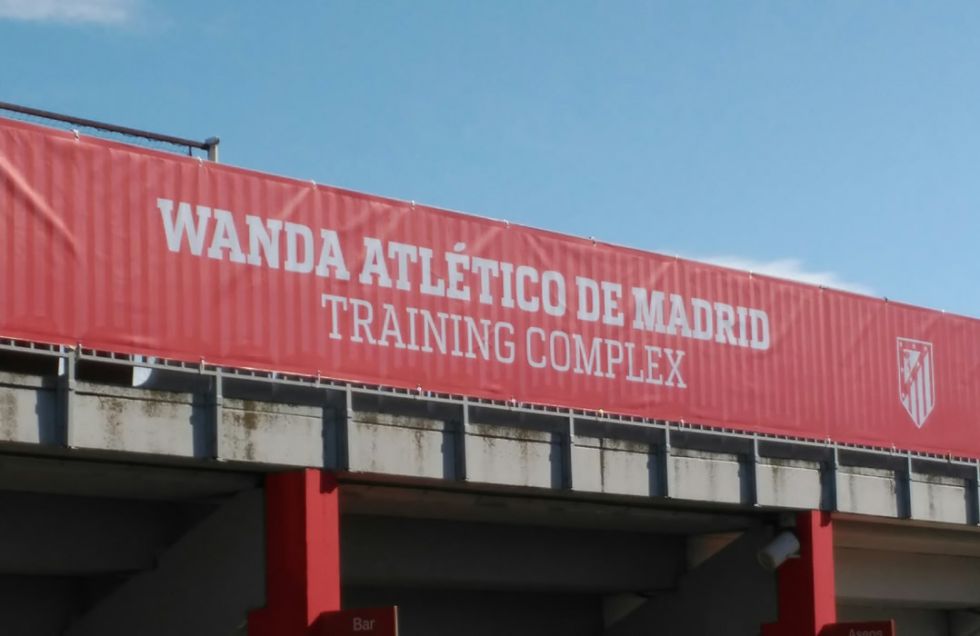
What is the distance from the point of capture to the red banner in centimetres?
1639

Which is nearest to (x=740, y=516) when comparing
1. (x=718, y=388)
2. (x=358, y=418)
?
(x=718, y=388)

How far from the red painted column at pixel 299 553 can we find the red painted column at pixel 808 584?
27.1 feet

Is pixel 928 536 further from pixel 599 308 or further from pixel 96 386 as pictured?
pixel 96 386

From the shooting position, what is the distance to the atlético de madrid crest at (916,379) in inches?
1008

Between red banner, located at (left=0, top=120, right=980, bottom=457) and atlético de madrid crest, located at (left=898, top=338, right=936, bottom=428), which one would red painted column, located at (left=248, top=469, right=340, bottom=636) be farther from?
atlético de madrid crest, located at (left=898, top=338, right=936, bottom=428)

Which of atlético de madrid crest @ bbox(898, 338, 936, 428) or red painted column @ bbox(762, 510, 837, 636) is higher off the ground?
atlético de madrid crest @ bbox(898, 338, 936, 428)

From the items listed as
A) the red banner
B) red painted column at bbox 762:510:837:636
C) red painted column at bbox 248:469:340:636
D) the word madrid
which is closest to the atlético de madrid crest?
the red banner

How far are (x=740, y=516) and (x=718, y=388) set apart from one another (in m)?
2.25

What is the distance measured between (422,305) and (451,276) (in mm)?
596

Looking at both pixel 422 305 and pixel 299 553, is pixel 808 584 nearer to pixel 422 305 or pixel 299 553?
pixel 422 305

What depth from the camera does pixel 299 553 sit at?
17438 mm

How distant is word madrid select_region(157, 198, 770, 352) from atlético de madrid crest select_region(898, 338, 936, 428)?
10.9ft

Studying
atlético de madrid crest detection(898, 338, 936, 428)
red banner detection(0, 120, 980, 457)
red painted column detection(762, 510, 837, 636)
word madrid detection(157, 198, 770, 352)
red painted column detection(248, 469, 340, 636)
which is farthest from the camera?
atlético de madrid crest detection(898, 338, 936, 428)

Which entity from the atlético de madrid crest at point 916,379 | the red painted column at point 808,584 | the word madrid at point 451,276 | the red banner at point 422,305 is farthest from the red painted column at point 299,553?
the atlético de madrid crest at point 916,379
